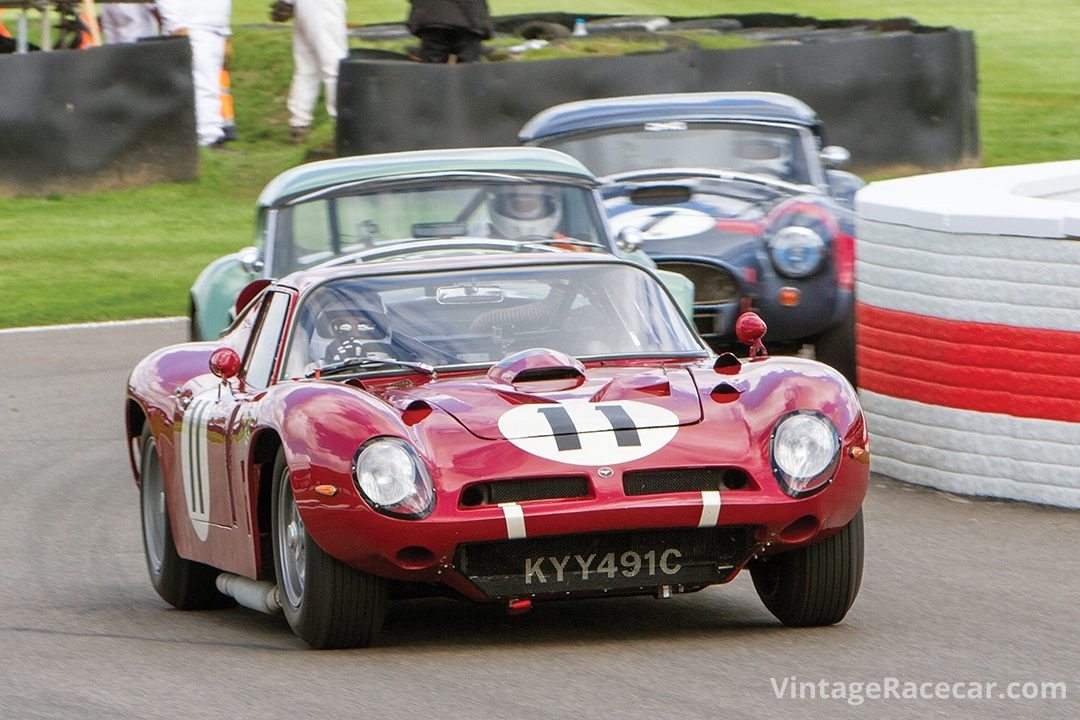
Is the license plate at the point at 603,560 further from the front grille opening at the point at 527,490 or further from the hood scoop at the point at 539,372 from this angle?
the hood scoop at the point at 539,372

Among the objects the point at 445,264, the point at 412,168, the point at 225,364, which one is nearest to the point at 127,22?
the point at 412,168

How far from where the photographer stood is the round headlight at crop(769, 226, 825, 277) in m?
11.0

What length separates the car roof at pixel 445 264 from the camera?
22.3 feet

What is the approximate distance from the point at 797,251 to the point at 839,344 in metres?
0.56

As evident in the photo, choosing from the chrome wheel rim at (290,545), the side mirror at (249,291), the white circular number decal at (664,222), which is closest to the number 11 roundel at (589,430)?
the chrome wheel rim at (290,545)

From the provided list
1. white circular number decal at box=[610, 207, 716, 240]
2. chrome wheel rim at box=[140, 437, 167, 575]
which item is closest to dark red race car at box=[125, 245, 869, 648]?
chrome wheel rim at box=[140, 437, 167, 575]

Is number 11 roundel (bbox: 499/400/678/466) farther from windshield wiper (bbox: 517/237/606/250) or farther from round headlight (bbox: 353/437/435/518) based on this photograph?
windshield wiper (bbox: 517/237/606/250)

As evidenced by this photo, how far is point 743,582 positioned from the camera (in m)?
7.05

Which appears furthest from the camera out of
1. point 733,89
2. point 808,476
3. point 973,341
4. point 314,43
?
point 314,43

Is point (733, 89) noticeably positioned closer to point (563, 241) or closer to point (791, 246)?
point (791, 246)

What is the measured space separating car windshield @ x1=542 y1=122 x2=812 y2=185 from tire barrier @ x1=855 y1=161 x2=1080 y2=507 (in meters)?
2.81

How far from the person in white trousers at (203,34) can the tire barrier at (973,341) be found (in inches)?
475

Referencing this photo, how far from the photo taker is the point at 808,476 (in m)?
5.77

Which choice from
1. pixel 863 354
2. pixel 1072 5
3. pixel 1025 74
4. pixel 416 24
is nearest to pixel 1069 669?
pixel 863 354
